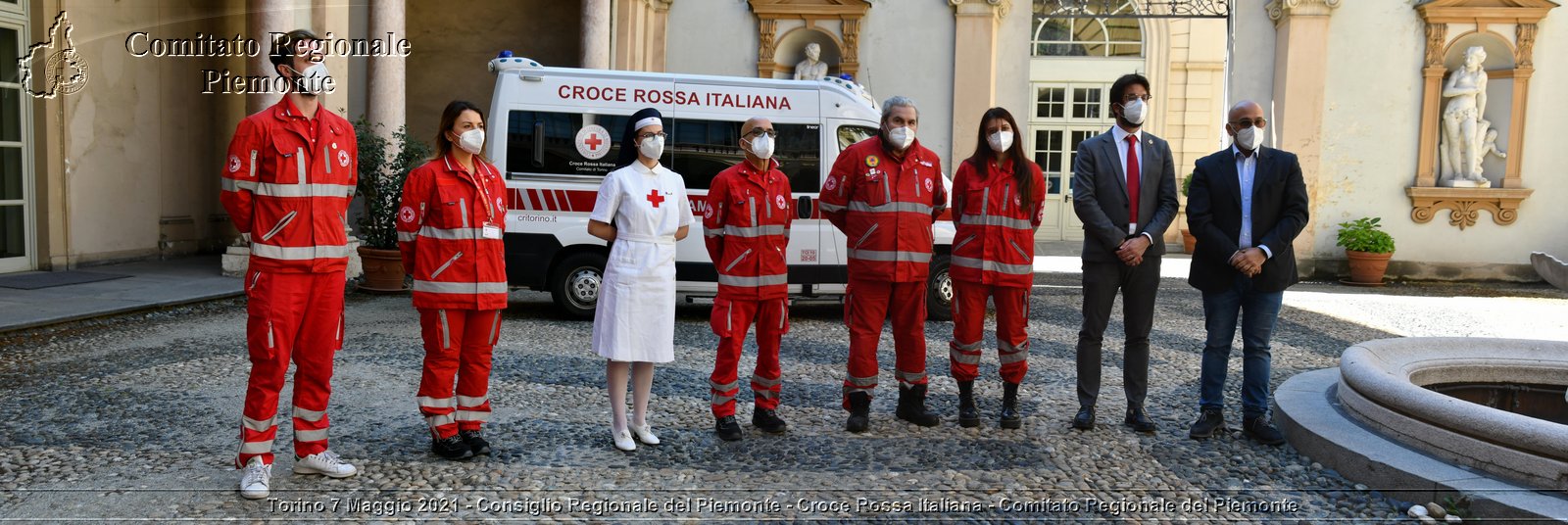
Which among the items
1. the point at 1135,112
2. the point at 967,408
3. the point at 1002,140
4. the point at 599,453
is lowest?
the point at 599,453

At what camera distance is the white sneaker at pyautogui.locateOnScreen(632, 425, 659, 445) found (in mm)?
5125

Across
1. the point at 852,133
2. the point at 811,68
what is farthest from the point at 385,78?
the point at 811,68

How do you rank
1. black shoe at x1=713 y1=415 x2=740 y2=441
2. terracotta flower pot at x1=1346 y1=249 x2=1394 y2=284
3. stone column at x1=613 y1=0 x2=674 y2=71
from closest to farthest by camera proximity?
black shoe at x1=713 y1=415 x2=740 y2=441 < terracotta flower pot at x1=1346 y1=249 x2=1394 y2=284 < stone column at x1=613 y1=0 x2=674 y2=71

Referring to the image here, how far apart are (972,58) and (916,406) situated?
37.7 ft

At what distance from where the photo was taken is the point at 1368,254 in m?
14.9

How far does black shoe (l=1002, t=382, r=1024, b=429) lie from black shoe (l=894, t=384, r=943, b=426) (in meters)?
0.33

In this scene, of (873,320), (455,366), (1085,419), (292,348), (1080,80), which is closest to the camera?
(292,348)

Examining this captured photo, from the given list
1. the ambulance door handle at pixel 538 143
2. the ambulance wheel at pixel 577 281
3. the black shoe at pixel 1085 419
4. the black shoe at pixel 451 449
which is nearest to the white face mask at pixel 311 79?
the black shoe at pixel 451 449

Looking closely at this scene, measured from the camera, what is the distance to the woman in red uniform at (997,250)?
18.2ft

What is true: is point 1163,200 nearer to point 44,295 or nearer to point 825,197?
point 825,197

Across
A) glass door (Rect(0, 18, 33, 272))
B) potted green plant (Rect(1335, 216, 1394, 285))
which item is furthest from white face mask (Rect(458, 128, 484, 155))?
potted green plant (Rect(1335, 216, 1394, 285))

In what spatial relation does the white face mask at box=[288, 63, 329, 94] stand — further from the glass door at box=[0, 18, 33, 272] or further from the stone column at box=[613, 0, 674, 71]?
the stone column at box=[613, 0, 674, 71]

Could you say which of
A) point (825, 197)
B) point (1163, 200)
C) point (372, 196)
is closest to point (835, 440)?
point (825, 197)

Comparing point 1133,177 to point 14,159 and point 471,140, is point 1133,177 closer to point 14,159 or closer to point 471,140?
point 471,140
